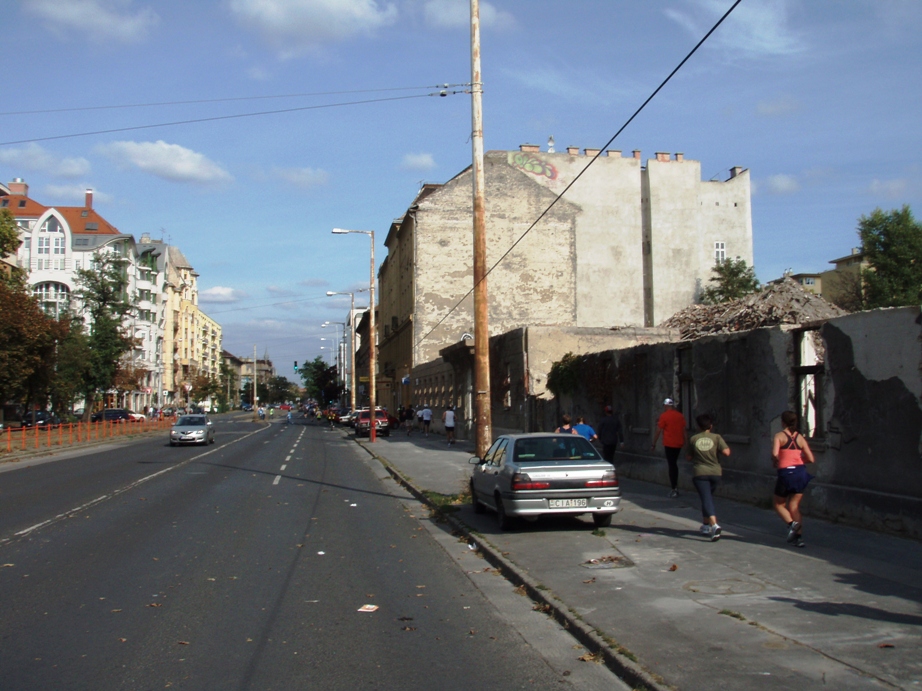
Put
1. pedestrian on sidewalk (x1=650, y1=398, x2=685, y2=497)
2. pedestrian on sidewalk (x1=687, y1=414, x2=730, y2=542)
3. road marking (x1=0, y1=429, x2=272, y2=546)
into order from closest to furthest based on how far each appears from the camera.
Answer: pedestrian on sidewalk (x1=687, y1=414, x2=730, y2=542) → road marking (x1=0, y1=429, x2=272, y2=546) → pedestrian on sidewalk (x1=650, y1=398, x2=685, y2=497)

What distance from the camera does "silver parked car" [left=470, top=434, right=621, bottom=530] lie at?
37.1 feet

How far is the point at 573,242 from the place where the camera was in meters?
51.4

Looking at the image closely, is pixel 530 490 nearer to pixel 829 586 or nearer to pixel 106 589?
pixel 829 586

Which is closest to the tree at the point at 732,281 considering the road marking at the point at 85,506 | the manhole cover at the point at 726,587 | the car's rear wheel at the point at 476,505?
the road marking at the point at 85,506

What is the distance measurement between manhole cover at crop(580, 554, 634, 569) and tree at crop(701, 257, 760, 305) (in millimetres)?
42654

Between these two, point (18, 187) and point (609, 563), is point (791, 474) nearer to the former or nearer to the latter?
point (609, 563)

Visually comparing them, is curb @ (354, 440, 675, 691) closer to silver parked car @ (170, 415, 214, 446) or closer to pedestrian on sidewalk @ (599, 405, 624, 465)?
pedestrian on sidewalk @ (599, 405, 624, 465)

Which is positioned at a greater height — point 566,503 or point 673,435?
point 673,435

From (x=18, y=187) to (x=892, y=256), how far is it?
80853mm

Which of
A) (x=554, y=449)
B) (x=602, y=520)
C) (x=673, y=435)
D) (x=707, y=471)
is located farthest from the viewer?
(x=673, y=435)

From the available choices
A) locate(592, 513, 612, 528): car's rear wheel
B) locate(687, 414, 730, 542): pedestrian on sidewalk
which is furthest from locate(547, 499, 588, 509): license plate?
locate(687, 414, 730, 542): pedestrian on sidewalk

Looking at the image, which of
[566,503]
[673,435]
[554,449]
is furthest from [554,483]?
[673,435]

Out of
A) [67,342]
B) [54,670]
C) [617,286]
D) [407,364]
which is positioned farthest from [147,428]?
[54,670]

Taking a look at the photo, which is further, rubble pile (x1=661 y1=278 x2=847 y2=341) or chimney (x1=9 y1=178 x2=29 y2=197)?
chimney (x1=9 y1=178 x2=29 y2=197)
